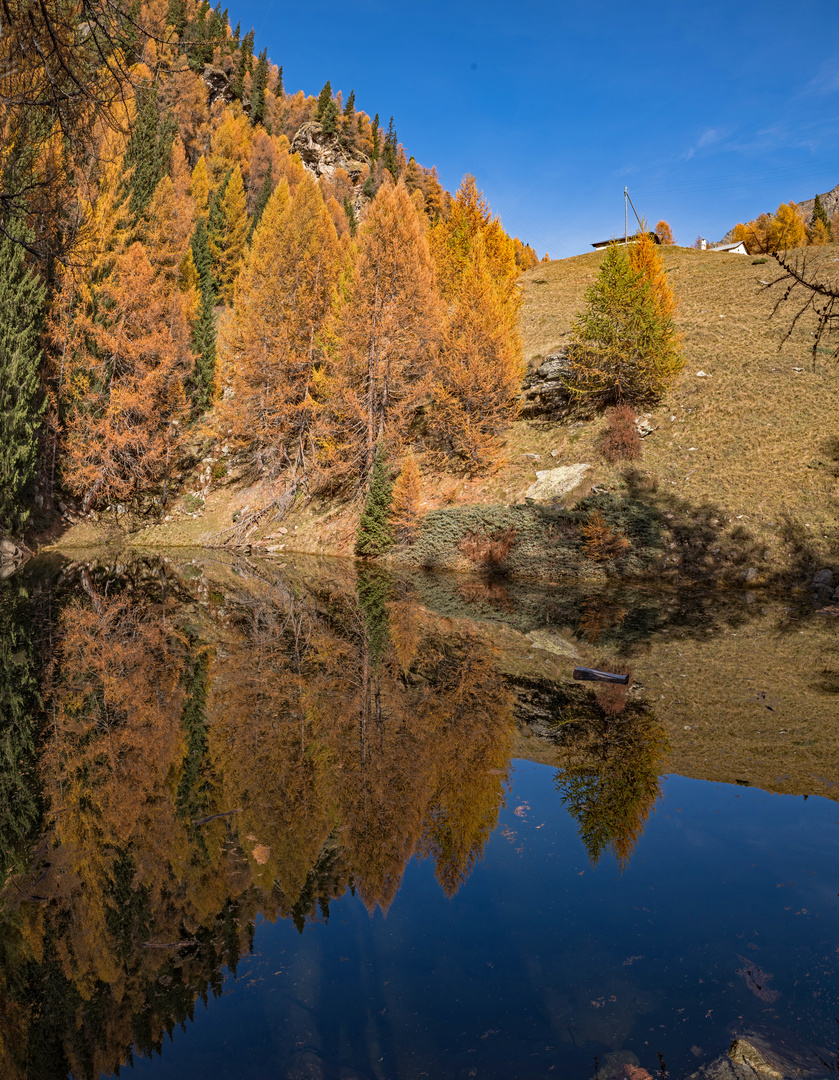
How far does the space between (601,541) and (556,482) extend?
4.37m

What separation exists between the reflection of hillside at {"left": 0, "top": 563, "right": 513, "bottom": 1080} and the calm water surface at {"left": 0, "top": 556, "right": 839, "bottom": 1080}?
0.07ft

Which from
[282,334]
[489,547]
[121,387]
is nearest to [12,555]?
[121,387]

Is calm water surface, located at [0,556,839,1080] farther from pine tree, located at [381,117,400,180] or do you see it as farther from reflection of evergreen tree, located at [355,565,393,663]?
pine tree, located at [381,117,400,180]

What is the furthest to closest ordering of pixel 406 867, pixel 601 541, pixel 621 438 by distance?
pixel 621 438
pixel 601 541
pixel 406 867

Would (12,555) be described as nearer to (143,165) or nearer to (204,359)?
(204,359)

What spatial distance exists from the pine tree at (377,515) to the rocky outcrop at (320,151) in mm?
77913

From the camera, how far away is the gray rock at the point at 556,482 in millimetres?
22188

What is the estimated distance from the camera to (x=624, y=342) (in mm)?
25250

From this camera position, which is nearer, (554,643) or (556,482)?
(554,643)

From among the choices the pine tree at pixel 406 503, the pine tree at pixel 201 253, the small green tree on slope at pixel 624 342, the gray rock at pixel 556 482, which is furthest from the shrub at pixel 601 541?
the pine tree at pixel 201 253

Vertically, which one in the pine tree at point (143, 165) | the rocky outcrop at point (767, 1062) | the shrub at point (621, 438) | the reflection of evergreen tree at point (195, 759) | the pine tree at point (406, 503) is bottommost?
the rocky outcrop at point (767, 1062)

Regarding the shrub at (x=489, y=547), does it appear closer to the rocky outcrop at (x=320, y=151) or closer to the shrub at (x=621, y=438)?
the shrub at (x=621, y=438)

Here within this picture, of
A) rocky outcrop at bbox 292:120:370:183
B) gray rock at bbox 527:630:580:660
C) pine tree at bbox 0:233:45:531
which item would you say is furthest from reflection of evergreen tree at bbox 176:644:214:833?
rocky outcrop at bbox 292:120:370:183

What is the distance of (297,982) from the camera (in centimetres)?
325
